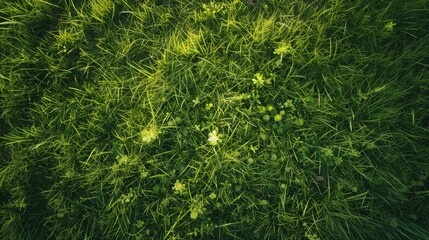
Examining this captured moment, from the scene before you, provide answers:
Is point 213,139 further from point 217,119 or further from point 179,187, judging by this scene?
point 179,187

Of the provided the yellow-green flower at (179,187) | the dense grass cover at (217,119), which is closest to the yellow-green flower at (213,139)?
the dense grass cover at (217,119)

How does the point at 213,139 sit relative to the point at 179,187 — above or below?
above

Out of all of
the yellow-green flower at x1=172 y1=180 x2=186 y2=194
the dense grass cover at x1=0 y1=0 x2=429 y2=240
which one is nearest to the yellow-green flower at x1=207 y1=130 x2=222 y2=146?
the dense grass cover at x1=0 y1=0 x2=429 y2=240

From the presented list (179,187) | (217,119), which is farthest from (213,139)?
(179,187)

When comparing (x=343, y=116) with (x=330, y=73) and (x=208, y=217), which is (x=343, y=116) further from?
(x=208, y=217)

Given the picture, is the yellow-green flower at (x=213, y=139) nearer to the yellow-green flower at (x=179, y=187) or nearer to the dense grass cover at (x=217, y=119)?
the dense grass cover at (x=217, y=119)

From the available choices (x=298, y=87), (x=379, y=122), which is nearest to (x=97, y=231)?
(x=298, y=87)

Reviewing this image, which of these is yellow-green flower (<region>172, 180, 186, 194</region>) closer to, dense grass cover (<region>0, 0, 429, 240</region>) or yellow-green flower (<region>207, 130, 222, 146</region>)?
dense grass cover (<region>0, 0, 429, 240</region>)

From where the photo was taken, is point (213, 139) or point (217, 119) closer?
point (213, 139)

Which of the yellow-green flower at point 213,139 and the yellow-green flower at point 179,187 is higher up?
the yellow-green flower at point 213,139
